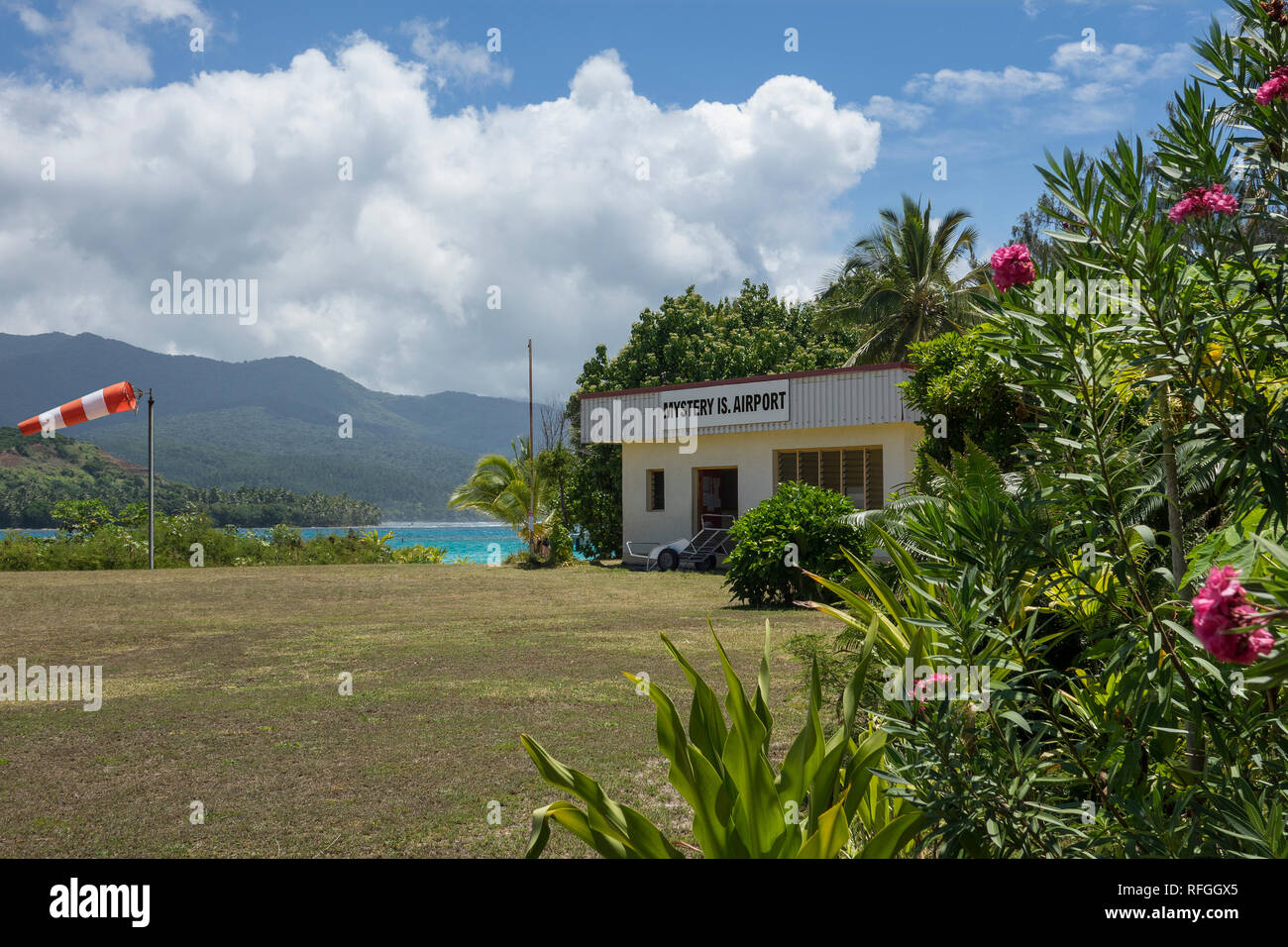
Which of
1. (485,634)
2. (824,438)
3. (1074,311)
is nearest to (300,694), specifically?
(485,634)

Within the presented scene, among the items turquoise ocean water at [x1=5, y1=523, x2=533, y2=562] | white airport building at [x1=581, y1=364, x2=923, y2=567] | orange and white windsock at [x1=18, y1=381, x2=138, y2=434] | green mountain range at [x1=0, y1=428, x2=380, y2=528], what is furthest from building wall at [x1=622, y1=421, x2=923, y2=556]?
green mountain range at [x1=0, y1=428, x2=380, y2=528]

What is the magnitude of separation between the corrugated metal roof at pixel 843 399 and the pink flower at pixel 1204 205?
17.7 meters

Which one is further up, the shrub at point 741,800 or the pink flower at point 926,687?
the pink flower at point 926,687

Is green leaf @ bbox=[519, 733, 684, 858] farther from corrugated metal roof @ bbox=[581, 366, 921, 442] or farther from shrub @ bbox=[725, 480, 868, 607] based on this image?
corrugated metal roof @ bbox=[581, 366, 921, 442]

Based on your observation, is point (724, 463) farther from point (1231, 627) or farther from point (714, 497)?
point (1231, 627)

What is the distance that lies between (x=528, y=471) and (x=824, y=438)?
10841mm

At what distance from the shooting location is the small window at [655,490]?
86.9ft

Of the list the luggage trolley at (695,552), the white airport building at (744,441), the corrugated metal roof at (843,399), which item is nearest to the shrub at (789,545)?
the white airport building at (744,441)

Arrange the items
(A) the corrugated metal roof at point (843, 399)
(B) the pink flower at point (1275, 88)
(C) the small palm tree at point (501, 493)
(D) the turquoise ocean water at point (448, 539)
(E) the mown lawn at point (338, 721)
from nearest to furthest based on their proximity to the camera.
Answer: (B) the pink flower at point (1275, 88), (E) the mown lawn at point (338, 721), (A) the corrugated metal roof at point (843, 399), (C) the small palm tree at point (501, 493), (D) the turquoise ocean water at point (448, 539)

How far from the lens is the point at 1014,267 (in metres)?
2.30

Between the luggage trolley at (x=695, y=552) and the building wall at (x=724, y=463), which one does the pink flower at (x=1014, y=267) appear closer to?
the building wall at (x=724, y=463)

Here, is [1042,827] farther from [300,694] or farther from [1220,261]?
[300,694]

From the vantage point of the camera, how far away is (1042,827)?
7.61 ft
